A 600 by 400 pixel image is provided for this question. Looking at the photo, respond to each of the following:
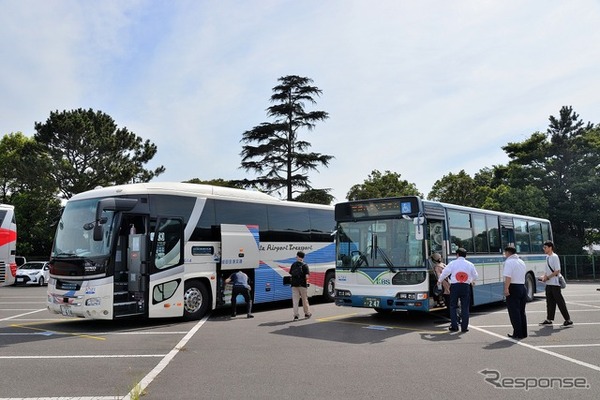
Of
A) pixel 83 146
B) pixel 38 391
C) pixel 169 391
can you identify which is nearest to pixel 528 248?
pixel 169 391

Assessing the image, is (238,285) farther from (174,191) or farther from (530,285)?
(530,285)

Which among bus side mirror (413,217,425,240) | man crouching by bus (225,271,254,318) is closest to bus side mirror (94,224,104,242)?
man crouching by bus (225,271,254,318)

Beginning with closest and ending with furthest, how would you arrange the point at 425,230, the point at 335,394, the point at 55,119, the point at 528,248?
the point at 335,394
the point at 425,230
the point at 528,248
the point at 55,119

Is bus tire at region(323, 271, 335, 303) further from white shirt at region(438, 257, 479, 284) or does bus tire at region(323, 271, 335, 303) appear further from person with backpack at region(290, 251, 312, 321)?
white shirt at region(438, 257, 479, 284)

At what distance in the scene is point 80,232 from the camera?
1208 centimetres

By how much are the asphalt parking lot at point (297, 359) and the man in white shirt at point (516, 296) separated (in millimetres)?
268

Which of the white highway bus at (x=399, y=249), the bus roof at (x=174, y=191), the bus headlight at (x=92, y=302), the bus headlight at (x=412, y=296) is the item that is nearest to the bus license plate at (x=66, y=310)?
the bus headlight at (x=92, y=302)

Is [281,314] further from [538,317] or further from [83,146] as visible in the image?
[83,146]

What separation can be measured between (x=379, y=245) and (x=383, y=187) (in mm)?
38397

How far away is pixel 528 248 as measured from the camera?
17906 mm

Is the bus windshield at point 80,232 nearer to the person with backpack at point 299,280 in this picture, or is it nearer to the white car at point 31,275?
the person with backpack at point 299,280

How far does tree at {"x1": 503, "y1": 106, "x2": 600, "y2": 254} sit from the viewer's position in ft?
131

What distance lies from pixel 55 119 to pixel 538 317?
131ft

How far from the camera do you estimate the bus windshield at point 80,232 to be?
1174 cm
